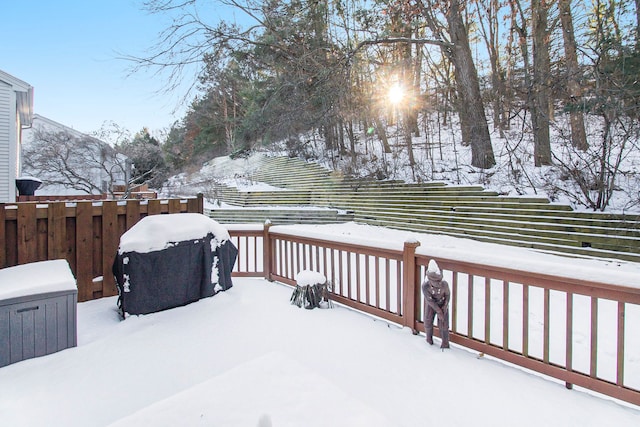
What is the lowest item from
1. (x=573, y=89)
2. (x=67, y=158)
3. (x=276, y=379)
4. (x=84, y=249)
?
(x=276, y=379)

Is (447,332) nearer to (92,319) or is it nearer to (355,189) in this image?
(92,319)

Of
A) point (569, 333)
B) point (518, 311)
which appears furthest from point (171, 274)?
point (518, 311)

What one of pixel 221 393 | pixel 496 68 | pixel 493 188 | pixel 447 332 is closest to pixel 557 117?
pixel 493 188

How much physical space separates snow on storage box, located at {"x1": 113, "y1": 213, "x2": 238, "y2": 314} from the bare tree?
10592mm

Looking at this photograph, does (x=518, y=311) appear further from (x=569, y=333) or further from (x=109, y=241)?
(x=109, y=241)

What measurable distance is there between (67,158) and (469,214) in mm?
14066

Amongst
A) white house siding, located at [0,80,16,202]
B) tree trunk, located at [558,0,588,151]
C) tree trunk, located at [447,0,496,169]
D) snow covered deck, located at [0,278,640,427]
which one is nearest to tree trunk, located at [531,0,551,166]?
tree trunk, located at [558,0,588,151]

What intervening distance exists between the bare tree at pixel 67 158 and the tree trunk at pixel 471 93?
12.0m

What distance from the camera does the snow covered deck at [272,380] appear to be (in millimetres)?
1209

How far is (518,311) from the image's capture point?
3914 millimetres

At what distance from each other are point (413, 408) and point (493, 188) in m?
7.04

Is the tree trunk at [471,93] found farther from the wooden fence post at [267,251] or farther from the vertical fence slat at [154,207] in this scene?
the vertical fence slat at [154,207]

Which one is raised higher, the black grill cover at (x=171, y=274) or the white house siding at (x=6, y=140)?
the white house siding at (x=6, y=140)

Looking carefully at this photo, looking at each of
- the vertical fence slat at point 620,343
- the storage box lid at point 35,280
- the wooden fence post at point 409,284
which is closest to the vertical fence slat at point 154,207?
the storage box lid at point 35,280
